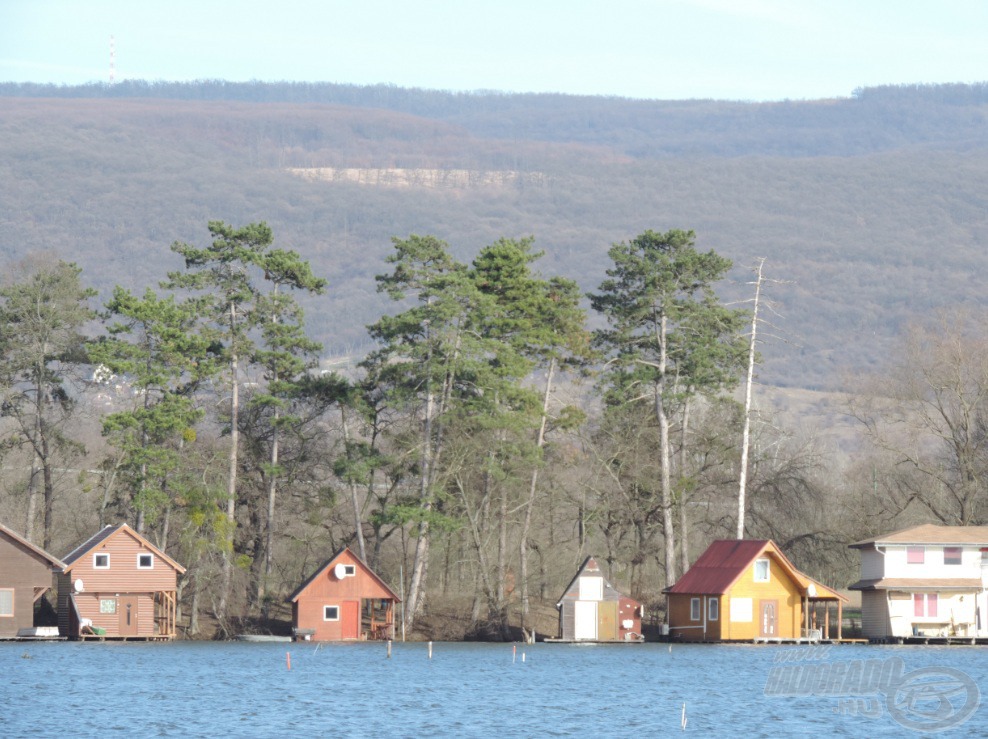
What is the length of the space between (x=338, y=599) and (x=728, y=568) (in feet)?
60.6

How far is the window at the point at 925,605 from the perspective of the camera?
7956 centimetres

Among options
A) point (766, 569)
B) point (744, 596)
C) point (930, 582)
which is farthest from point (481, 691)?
point (930, 582)

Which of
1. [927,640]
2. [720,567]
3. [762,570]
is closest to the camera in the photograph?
[720,567]

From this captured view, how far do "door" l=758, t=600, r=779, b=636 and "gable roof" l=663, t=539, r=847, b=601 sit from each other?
1.68 metres

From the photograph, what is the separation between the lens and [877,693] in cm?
5475

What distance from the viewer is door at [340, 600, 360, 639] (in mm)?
78688

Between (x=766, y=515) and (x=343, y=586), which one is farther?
(x=766, y=515)

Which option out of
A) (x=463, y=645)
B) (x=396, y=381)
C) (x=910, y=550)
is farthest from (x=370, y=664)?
(x=910, y=550)

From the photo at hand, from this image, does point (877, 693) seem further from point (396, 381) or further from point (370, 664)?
point (396, 381)

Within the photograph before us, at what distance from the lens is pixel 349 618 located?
259 ft

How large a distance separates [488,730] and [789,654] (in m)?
29.8

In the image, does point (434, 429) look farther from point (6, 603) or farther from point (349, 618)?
point (6, 603)

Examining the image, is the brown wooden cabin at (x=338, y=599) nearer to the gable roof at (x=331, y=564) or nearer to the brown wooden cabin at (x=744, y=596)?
the gable roof at (x=331, y=564)

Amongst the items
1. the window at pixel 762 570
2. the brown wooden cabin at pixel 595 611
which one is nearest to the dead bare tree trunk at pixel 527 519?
the brown wooden cabin at pixel 595 611
